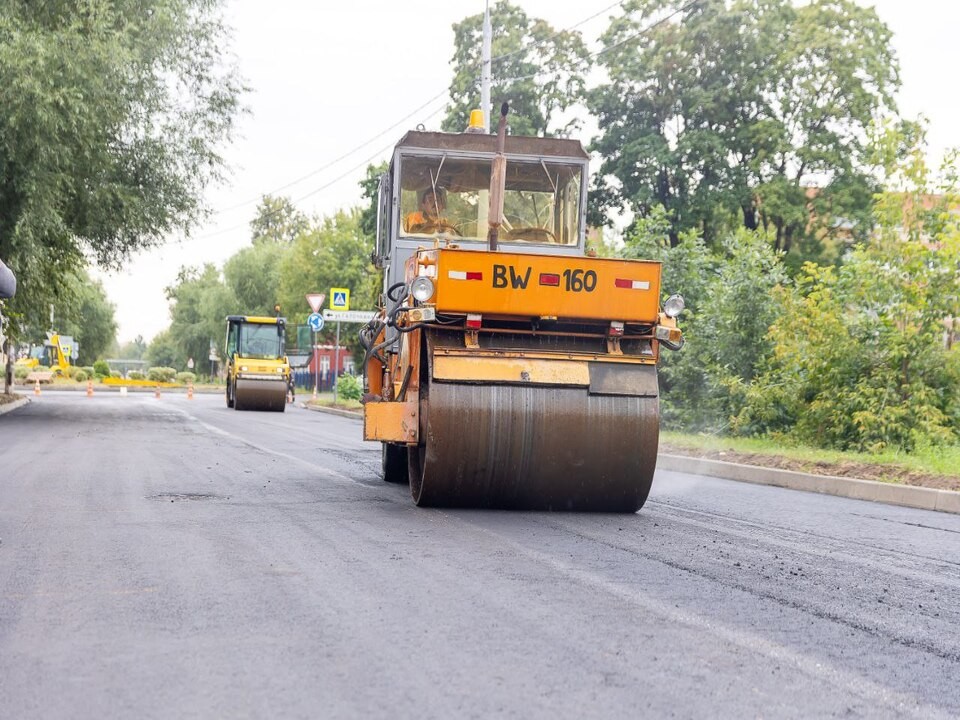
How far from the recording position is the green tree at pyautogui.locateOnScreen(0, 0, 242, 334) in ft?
71.0

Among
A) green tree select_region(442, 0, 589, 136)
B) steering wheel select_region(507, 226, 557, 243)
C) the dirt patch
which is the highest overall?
green tree select_region(442, 0, 589, 136)

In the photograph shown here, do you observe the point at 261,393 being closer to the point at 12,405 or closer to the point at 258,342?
the point at 258,342

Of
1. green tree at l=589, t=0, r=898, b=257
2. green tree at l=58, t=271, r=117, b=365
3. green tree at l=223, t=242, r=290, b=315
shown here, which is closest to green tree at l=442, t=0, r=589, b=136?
green tree at l=589, t=0, r=898, b=257

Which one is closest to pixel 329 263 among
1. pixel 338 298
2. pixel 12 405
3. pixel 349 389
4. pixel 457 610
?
pixel 349 389

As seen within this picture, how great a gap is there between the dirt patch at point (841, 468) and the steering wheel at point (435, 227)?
5.45 m

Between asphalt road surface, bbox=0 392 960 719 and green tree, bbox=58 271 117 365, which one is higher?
green tree, bbox=58 271 117 365

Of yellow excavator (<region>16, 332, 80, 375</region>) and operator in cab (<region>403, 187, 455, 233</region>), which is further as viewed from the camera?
yellow excavator (<region>16, 332, 80, 375</region>)

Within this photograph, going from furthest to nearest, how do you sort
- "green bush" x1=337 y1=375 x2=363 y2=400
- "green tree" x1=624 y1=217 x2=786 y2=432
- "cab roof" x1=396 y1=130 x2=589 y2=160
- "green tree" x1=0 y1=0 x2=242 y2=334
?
"green bush" x1=337 y1=375 x2=363 y2=400 < "green tree" x1=0 y1=0 x2=242 y2=334 < "green tree" x1=624 y1=217 x2=786 y2=432 < "cab roof" x1=396 y1=130 x2=589 y2=160

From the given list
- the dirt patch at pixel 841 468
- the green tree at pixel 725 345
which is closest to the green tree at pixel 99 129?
the green tree at pixel 725 345

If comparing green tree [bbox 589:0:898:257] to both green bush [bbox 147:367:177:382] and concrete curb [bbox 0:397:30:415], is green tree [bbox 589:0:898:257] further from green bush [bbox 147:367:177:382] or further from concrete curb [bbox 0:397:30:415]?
green bush [bbox 147:367:177:382]

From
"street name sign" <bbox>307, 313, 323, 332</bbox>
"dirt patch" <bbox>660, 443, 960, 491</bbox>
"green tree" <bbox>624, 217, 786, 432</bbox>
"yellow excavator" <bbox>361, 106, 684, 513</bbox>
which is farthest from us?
"street name sign" <bbox>307, 313, 323, 332</bbox>

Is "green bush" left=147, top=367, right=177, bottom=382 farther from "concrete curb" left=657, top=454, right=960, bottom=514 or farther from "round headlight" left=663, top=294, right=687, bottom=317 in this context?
"round headlight" left=663, top=294, right=687, bottom=317

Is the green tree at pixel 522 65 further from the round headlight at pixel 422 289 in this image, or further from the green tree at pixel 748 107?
the round headlight at pixel 422 289

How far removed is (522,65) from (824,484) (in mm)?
28960
